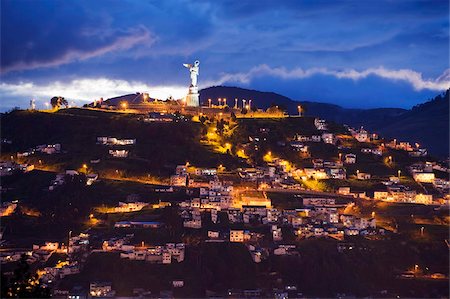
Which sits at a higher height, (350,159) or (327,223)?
(350,159)

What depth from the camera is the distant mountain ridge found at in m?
101

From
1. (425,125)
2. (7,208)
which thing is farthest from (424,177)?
(425,125)

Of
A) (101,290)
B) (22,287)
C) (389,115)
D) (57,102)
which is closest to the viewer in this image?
(22,287)

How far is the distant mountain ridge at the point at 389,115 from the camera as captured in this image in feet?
332

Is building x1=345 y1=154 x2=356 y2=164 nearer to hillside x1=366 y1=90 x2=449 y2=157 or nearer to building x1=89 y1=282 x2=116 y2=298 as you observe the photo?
building x1=89 y1=282 x2=116 y2=298

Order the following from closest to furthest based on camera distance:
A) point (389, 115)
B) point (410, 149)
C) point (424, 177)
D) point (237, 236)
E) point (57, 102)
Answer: point (237, 236) → point (424, 177) → point (410, 149) → point (57, 102) → point (389, 115)

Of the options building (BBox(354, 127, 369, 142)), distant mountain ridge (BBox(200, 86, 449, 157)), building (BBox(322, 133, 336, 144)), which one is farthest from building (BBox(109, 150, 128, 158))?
distant mountain ridge (BBox(200, 86, 449, 157))

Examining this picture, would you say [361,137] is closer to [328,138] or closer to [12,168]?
[328,138]

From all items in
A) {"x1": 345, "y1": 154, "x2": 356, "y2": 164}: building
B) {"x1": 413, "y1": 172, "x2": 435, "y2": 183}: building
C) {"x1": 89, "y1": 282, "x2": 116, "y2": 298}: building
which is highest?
{"x1": 345, "y1": 154, "x2": 356, "y2": 164}: building

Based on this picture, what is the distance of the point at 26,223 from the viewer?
44.1 metres

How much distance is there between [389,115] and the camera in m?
129

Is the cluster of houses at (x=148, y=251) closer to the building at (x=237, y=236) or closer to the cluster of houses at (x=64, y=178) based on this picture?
the building at (x=237, y=236)

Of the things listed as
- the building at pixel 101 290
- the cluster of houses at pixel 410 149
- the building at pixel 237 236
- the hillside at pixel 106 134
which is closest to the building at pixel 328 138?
the cluster of houses at pixel 410 149

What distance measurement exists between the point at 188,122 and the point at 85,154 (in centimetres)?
975
